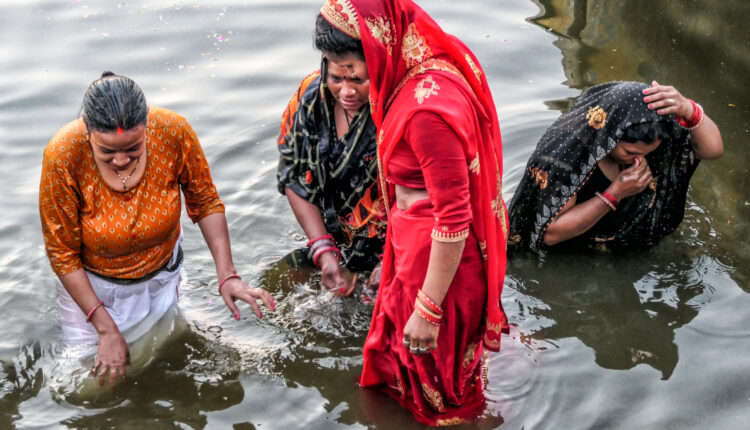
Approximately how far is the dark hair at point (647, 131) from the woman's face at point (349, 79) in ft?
4.72

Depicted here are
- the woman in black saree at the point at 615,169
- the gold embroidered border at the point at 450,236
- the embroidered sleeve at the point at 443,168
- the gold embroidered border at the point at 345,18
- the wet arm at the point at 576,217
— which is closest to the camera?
the embroidered sleeve at the point at 443,168

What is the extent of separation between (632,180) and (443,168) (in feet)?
5.67

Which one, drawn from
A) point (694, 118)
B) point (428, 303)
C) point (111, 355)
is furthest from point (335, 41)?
point (694, 118)

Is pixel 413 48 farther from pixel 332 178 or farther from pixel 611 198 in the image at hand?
pixel 611 198

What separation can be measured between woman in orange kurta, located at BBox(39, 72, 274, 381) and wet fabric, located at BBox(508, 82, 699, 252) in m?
1.65

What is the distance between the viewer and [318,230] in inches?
163

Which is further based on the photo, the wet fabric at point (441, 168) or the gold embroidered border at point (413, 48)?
the gold embroidered border at point (413, 48)

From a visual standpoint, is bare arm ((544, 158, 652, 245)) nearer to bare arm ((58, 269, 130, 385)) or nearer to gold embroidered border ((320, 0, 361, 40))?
gold embroidered border ((320, 0, 361, 40))

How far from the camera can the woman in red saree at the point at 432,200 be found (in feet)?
9.28

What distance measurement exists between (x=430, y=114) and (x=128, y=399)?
2136 millimetres

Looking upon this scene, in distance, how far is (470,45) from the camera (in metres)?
7.27

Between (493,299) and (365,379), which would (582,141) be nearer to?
(493,299)

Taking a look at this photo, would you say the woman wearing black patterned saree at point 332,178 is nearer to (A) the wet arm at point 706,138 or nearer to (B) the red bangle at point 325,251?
(B) the red bangle at point 325,251

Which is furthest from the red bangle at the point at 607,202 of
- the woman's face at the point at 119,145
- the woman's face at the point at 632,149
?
the woman's face at the point at 119,145
